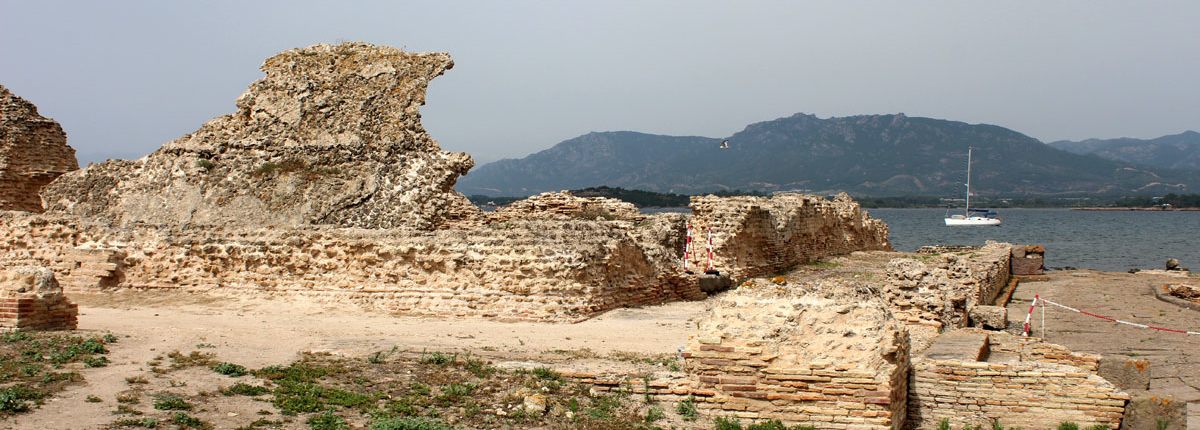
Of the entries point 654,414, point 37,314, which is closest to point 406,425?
point 654,414

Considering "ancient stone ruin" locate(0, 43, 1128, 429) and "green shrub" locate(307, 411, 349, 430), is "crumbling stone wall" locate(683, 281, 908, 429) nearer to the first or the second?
"ancient stone ruin" locate(0, 43, 1128, 429)

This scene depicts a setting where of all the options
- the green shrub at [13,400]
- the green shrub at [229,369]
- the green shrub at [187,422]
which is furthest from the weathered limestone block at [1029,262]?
the green shrub at [13,400]

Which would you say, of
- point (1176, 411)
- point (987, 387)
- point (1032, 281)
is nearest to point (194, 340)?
point (987, 387)

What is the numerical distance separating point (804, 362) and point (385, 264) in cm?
835

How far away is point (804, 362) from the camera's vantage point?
7.98 meters

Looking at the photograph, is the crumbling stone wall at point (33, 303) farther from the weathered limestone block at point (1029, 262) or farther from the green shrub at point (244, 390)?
the weathered limestone block at point (1029, 262)

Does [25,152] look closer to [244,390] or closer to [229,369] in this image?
[229,369]

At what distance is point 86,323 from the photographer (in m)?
12.1

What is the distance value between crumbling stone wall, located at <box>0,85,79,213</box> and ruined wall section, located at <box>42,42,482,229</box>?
481 cm

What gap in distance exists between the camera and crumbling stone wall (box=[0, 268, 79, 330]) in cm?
1043

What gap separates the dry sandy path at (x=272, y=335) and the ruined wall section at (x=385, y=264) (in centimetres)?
34

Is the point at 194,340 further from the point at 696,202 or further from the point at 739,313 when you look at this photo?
the point at 696,202

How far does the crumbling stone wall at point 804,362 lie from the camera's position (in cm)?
778

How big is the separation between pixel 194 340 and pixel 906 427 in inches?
300
